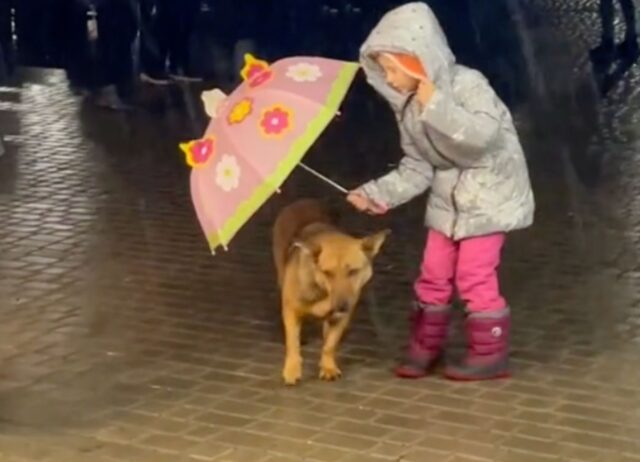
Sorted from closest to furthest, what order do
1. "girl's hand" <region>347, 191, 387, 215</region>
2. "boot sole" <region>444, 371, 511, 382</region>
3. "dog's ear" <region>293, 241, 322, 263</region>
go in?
1. "dog's ear" <region>293, 241, 322, 263</region>
2. "girl's hand" <region>347, 191, 387, 215</region>
3. "boot sole" <region>444, 371, 511, 382</region>

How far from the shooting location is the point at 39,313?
828 centimetres

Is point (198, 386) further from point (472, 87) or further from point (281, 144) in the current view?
point (472, 87)

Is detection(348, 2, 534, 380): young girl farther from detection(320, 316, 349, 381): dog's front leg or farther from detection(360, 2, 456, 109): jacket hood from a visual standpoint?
detection(320, 316, 349, 381): dog's front leg

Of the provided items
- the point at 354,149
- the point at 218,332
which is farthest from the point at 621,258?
the point at 354,149

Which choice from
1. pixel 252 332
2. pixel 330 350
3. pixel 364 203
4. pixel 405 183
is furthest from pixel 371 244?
pixel 252 332

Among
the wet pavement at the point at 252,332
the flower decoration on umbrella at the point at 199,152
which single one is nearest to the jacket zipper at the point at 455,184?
the wet pavement at the point at 252,332

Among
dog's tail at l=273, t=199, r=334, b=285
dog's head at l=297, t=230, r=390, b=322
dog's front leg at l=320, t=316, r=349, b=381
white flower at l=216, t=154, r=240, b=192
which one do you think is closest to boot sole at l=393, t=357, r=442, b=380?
dog's front leg at l=320, t=316, r=349, b=381

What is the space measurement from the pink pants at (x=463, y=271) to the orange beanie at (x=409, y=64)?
0.83 metres

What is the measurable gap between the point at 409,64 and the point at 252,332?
197 cm

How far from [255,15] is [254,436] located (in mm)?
15901

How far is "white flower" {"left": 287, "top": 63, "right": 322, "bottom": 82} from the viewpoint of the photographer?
6883mm

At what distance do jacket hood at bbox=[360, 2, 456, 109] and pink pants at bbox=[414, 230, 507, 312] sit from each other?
77cm

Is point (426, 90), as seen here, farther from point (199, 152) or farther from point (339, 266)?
point (199, 152)

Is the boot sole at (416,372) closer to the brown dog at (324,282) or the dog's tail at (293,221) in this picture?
the brown dog at (324,282)
